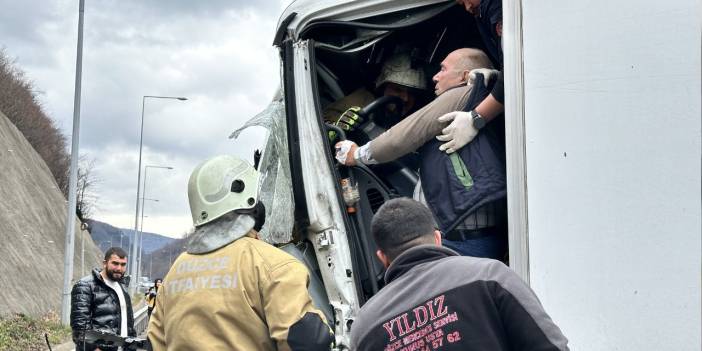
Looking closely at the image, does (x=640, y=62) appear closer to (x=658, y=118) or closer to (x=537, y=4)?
(x=658, y=118)

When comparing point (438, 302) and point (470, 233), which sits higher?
point (470, 233)

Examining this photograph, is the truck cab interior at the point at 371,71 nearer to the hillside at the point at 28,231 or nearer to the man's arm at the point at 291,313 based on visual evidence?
the man's arm at the point at 291,313

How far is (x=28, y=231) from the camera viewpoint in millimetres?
31547

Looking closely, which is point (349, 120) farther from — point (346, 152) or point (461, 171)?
point (461, 171)

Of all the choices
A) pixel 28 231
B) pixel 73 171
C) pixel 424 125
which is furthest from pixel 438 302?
pixel 28 231

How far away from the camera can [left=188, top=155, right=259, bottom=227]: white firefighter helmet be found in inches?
111

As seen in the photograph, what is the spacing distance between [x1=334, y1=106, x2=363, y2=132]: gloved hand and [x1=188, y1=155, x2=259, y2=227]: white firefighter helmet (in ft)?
4.42

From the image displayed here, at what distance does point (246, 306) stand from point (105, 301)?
3.93 m

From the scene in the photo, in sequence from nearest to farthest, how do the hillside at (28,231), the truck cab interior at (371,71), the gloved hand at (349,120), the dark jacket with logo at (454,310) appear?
the dark jacket with logo at (454,310) → the truck cab interior at (371,71) → the gloved hand at (349,120) → the hillside at (28,231)

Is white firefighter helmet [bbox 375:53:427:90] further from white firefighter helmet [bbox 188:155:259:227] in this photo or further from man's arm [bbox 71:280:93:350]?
man's arm [bbox 71:280:93:350]

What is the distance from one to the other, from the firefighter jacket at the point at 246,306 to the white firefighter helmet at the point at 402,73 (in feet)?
5.91

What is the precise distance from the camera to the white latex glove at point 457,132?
3.35 metres

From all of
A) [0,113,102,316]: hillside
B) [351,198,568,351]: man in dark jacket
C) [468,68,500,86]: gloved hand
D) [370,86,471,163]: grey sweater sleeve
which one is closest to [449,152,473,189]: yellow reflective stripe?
[370,86,471,163]: grey sweater sleeve

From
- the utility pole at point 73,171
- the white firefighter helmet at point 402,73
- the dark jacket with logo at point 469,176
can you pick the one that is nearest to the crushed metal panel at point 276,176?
the white firefighter helmet at point 402,73
